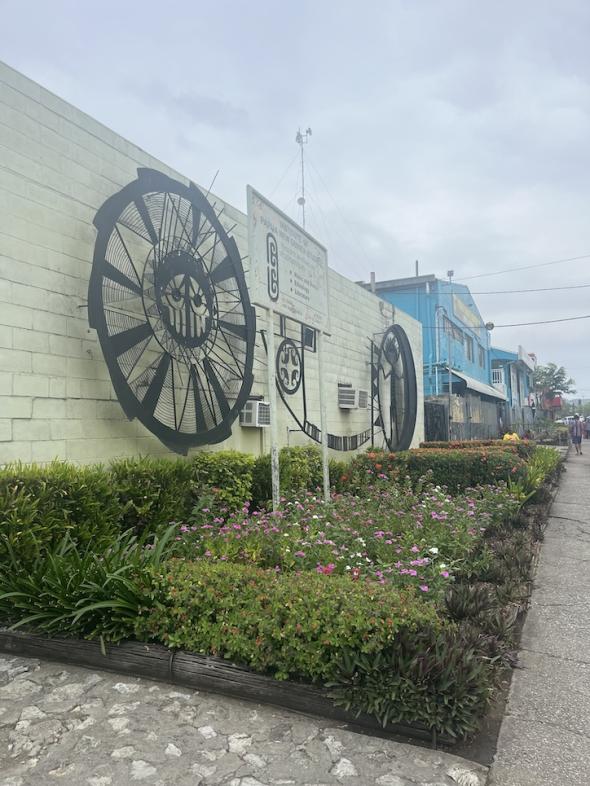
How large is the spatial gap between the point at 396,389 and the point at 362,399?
7.72ft

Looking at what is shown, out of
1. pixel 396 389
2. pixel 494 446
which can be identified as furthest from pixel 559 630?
pixel 396 389

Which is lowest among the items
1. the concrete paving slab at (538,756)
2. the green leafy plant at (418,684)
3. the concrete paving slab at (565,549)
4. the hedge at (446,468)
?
the concrete paving slab at (538,756)

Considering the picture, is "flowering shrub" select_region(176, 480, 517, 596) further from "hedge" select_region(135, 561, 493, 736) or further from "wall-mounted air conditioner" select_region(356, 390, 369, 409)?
"wall-mounted air conditioner" select_region(356, 390, 369, 409)

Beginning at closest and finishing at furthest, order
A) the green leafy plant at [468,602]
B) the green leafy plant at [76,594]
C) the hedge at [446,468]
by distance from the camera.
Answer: the green leafy plant at [76,594], the green leafy plant at [468,602], the hedge at [446,468]

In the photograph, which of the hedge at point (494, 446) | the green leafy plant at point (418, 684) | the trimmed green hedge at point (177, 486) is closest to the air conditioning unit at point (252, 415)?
the trimmed green hedge at point (177, 486)

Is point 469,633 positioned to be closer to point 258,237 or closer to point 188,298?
point 258,237

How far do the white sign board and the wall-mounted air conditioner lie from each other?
4403 mm

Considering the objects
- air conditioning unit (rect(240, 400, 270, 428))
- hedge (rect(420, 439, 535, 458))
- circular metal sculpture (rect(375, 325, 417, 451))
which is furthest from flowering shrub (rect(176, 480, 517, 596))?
circular metal sculpture (rect(375, 325, 417, 451))

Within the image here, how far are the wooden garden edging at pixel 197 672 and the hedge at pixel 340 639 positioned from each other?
0.16 ft

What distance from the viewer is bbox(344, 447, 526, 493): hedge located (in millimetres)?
8555

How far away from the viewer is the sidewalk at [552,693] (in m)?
2.32

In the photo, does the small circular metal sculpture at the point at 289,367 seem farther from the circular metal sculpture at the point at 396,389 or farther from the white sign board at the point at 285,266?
the circular metal sculpture at the point at 396,389

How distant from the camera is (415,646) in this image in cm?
259

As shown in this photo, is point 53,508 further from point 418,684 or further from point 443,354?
point 443,354
